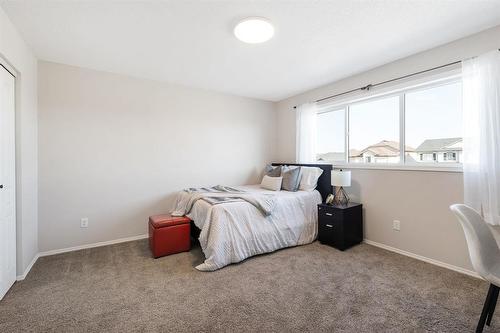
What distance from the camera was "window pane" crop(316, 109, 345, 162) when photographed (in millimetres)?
3775

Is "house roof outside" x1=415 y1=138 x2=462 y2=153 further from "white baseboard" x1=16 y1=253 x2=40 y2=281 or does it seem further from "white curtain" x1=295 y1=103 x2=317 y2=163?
"white baseboard" x1=16 y1=253 x2=40 y2=281

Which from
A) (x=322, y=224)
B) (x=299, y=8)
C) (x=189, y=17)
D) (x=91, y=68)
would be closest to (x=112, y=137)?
(x=91, y=68)

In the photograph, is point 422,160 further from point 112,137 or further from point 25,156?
point 25,156

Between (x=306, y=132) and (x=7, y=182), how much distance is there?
12.6 feet

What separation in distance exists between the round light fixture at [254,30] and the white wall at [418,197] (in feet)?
5.83

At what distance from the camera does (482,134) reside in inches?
87.0

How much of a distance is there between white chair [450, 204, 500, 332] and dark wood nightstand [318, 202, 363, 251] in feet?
4.85

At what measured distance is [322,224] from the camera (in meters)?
3.24

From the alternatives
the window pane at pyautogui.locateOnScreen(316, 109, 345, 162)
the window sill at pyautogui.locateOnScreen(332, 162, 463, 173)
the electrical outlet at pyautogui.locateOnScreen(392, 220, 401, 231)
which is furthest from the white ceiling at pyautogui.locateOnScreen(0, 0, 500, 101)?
the electrical outlet at pyautogui.locateOnScreen(392, 220, 401, 231)

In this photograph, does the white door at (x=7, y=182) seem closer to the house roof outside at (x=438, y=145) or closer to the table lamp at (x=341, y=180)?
the table lamp at (x=341, y=180)

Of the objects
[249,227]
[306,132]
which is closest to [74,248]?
[249,227]

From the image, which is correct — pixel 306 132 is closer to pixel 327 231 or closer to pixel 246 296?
pixel 327 231

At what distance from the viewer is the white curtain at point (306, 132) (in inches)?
159

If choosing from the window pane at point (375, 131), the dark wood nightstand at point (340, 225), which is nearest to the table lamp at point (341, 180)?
the dark wood nightstand at point (340, 225)
